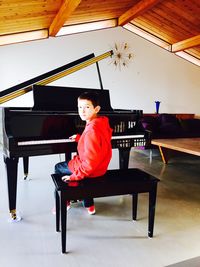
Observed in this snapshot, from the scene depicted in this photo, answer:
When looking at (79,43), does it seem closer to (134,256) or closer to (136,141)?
(136,141)

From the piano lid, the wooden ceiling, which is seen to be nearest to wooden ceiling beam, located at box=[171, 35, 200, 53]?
the wooden ceiling

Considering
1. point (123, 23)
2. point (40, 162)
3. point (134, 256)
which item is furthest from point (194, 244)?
point (123, 23)

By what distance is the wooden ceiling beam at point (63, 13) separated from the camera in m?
4.07

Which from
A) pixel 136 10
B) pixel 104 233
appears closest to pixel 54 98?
pixel 104 233

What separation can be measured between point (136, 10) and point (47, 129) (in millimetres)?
4499

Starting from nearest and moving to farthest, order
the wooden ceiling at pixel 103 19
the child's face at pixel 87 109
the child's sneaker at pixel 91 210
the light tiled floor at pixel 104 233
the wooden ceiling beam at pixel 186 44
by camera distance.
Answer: the light tiled floor at pixel 104 233 < the child's face at pixel 87 109 < the child's sneaker at pixel 91 210 < the wooden ceiling at pixel 103 19 < the wooden ceiling beam at pixel 186 44

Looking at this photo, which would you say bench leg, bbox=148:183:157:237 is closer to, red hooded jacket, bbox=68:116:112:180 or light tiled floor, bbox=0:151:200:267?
light tiled floor, bbox=0:151:200:267

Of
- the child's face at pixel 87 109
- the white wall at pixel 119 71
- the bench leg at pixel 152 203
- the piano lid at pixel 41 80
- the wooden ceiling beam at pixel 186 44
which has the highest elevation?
the wooden ceiling beam at pixel 186 44

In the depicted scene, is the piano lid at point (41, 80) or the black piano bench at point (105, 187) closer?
the black piano bench at point (105, 187)

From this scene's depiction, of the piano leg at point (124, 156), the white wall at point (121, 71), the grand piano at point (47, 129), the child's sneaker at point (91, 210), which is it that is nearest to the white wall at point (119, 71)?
the white wall at point (121, 71)

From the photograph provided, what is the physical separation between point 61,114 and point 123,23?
5.05 m

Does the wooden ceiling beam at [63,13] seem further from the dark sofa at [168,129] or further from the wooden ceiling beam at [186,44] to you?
the wooden ceiling beam at [186,44]

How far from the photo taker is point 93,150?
1724mm

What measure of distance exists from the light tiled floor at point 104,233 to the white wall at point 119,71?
3.87 metres
